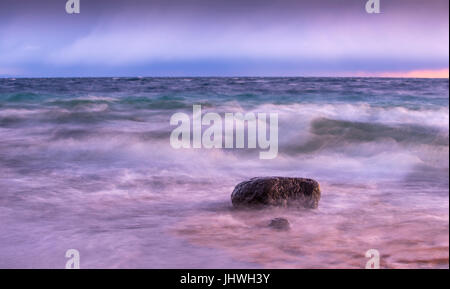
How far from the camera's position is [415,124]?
10.6m

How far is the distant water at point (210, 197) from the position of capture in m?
3.26

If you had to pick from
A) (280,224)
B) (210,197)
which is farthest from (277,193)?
(210,197)

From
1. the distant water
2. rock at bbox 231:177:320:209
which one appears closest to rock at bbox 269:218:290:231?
the distant water

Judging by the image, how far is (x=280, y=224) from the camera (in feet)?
12.2

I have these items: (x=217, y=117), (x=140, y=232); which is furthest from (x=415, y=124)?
(x=140, y=232)

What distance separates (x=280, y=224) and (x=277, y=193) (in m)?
0.48

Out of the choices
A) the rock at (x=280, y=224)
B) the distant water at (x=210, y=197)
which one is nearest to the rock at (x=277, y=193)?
the distant water at (x=210, y=197)

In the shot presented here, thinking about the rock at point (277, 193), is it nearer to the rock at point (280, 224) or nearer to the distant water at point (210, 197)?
the distant water at point (210, 197)

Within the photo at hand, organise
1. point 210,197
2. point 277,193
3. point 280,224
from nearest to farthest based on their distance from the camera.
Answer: point 280,224 → point 277,193 → point 210,197

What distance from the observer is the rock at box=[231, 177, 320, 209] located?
4.14 meters

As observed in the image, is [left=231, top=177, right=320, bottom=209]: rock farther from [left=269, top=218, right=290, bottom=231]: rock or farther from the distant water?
[left=269, top=218, right=290, bottom=231]: rock

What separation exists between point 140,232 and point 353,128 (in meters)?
7.05

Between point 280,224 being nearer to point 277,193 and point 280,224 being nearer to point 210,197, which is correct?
point 277,193

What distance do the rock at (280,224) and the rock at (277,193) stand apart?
38 cm
